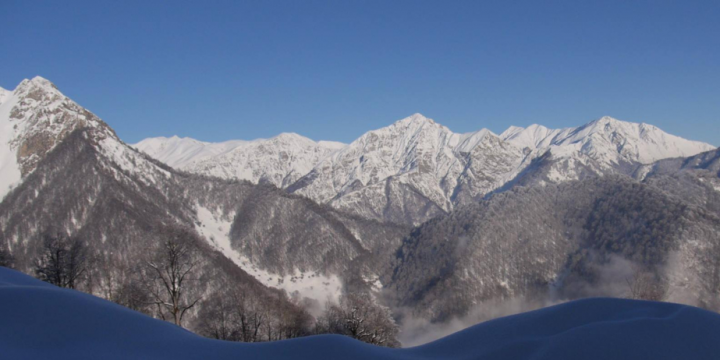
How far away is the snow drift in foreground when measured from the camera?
27.1 ft

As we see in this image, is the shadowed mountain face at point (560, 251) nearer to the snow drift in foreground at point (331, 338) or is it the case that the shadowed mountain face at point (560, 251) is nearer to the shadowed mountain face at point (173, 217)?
the shadowed mountain face at point (173, 217)

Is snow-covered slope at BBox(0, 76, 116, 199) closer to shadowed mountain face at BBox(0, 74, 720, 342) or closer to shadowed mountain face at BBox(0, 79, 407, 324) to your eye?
shadowed mountain face at BBox(0, 74, 720, 342)

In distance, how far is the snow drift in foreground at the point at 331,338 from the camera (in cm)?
827

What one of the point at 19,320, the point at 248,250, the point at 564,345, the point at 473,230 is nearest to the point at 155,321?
the point at 19,320

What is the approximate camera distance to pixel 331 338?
945 cm

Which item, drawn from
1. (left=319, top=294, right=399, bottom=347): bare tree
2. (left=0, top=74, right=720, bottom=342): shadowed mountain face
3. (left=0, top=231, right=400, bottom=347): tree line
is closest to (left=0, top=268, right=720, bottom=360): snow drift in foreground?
(left=0, top=231, right=400, bottom=347): tree line

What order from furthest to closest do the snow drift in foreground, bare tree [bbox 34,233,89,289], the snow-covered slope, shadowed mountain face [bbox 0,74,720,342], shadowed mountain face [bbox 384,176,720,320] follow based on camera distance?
the snow-covered slope
shadowed mountain face [bbox 384,176,720,320]
shadowed mountain face [bbox 0,74,720,342]
bare tree [bbox 34,233,89,289]
the snow drift in foreground

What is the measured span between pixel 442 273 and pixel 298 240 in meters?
53.9

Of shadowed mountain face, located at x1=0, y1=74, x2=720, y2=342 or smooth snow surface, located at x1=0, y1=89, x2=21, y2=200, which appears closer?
shadowed mountain face, located at x1=0, y1=74, x2=720, y2=342

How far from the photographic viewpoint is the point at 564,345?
8648 mm

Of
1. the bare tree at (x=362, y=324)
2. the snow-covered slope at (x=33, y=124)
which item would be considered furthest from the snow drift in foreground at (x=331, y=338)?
the snow-covered slope at (x=33, y=124)

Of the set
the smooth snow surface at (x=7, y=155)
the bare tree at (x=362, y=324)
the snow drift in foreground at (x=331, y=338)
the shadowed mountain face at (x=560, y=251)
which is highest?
the smooth snow surface at (x=7, y=155)

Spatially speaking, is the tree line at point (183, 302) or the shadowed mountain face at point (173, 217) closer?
the tree line at point (183, 302)

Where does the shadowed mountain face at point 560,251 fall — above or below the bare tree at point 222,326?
above
